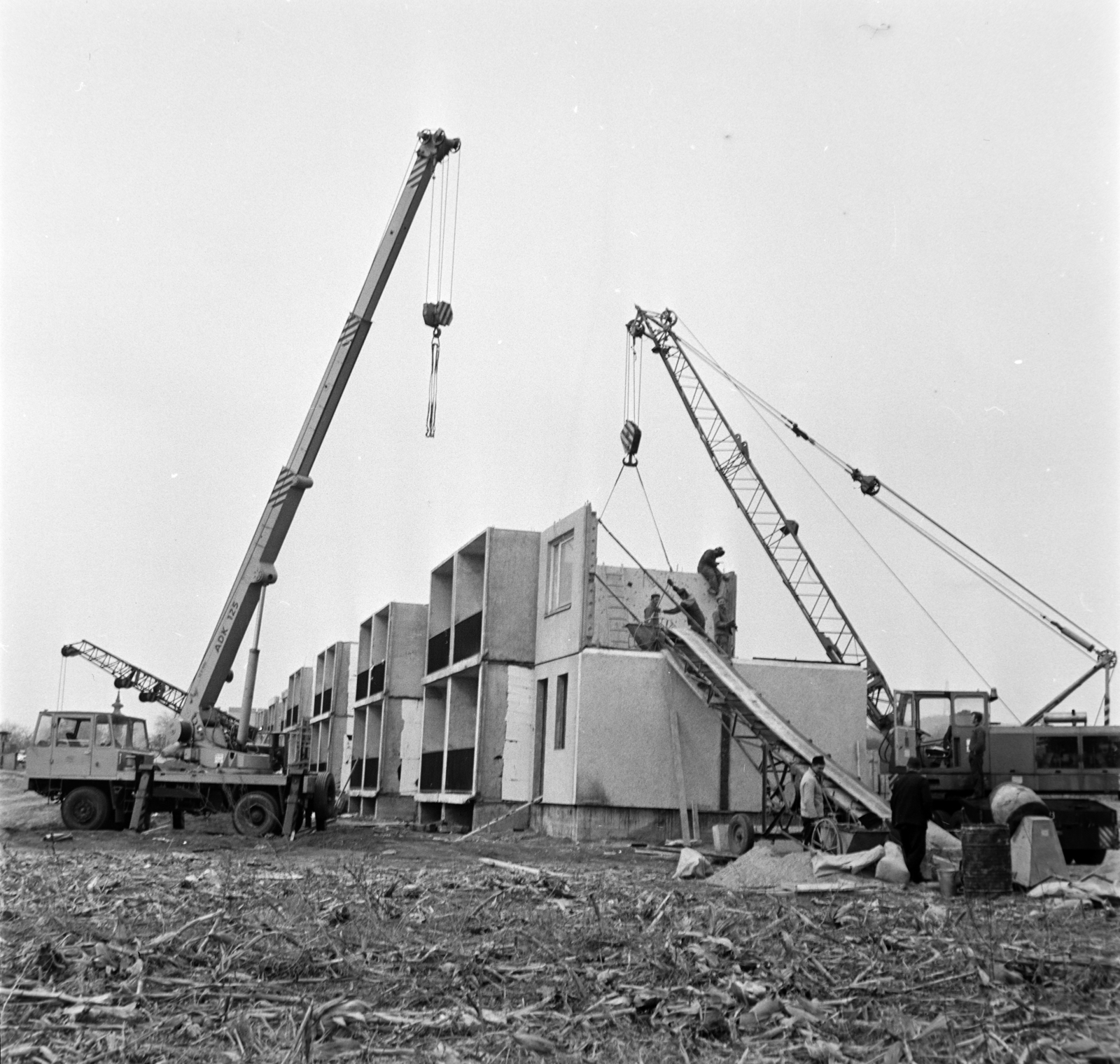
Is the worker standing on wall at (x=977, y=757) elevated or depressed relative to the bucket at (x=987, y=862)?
elevated

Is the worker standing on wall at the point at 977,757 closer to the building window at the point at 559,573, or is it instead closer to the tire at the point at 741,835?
the tire at the point at 741,835

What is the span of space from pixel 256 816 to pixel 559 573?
27.6 ft

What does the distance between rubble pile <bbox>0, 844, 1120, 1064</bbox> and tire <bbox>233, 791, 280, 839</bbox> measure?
11.8 m

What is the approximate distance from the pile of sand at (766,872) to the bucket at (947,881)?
177 cm

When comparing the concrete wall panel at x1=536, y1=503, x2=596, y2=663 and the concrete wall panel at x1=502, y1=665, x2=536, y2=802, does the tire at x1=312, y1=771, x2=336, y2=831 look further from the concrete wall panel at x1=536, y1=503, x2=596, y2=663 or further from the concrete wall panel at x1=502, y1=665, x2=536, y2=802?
the concrete wall panel at x1=536, y1=503, x2=596, y2=663

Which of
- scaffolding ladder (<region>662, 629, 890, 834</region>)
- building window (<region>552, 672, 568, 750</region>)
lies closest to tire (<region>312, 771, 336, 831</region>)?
building window (<region>552, 672, 568, 750</region>)

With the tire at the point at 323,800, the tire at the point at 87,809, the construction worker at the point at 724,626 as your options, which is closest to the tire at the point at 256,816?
the tire at the point at 323,800

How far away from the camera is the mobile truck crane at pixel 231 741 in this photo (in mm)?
25688

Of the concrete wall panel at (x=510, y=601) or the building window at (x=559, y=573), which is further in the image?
the concrete wall panel at (x=510, y=601)

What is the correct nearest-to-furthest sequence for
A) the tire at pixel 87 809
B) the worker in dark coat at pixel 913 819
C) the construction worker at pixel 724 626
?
the worker in dark coat at pixel 913 819, the tire at pixel 87 809, the construction worker at pixel 724 626

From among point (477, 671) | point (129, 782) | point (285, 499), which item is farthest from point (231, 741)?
point (477, 671)

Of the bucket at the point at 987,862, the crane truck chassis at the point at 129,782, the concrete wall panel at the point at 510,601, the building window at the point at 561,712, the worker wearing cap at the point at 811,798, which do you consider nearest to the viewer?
the bucket at the point at 987,862

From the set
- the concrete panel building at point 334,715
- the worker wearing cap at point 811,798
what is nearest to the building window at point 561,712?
the worker wearing cap at point 811,798

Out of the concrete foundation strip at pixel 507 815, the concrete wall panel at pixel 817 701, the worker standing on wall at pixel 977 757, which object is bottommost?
the concrete foundation strip at pixel 507 815
